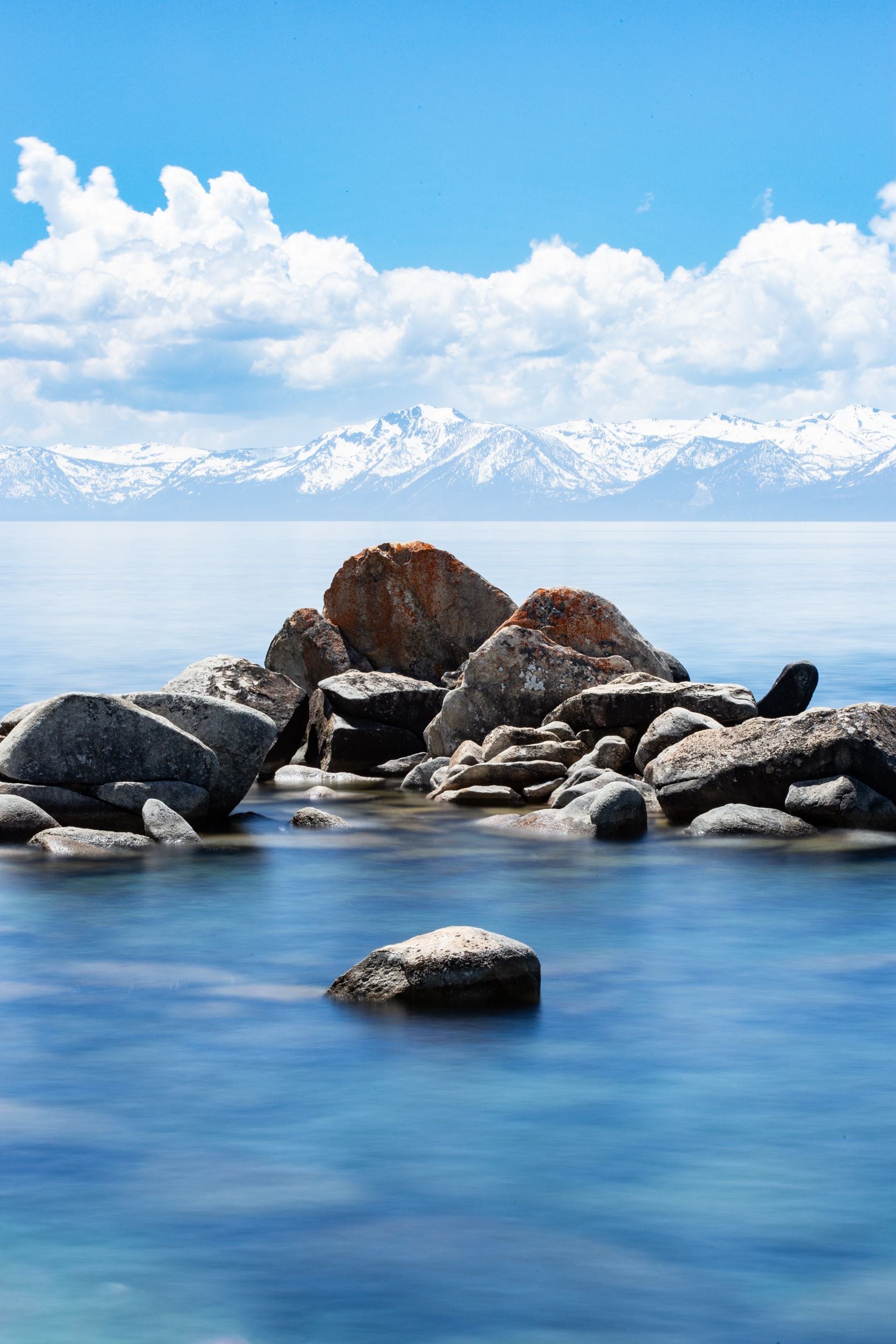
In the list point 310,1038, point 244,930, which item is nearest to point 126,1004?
point 310,1038

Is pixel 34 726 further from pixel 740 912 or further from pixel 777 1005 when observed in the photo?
pixel 777 1005

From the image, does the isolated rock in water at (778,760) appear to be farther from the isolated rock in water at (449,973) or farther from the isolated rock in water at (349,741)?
the isolated rock in water at (449,973)

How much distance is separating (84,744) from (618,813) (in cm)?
618

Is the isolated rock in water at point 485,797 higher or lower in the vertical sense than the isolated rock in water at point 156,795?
lower

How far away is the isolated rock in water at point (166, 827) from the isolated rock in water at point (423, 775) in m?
5.06

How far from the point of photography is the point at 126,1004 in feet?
38.3

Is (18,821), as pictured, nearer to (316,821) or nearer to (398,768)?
(316,821)

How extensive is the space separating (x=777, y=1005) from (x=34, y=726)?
9889mm

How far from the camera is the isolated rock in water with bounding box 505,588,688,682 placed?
2602 centimetres

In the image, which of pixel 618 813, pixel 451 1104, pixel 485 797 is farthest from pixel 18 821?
pixel 451 1104

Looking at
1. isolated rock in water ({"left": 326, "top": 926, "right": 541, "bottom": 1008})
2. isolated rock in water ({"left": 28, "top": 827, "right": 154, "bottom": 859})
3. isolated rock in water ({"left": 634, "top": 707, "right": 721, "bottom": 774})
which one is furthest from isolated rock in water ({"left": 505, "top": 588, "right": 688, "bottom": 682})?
isolated rock in water ({"left": 326, "top": 926, "right": 541, "bottom": 1008})

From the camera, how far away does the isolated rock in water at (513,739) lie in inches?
874

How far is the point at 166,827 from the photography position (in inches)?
704

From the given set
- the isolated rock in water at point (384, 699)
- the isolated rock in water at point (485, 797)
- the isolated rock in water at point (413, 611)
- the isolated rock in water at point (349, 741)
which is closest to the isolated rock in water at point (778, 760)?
the isolated rock in water at point (485, 797)
